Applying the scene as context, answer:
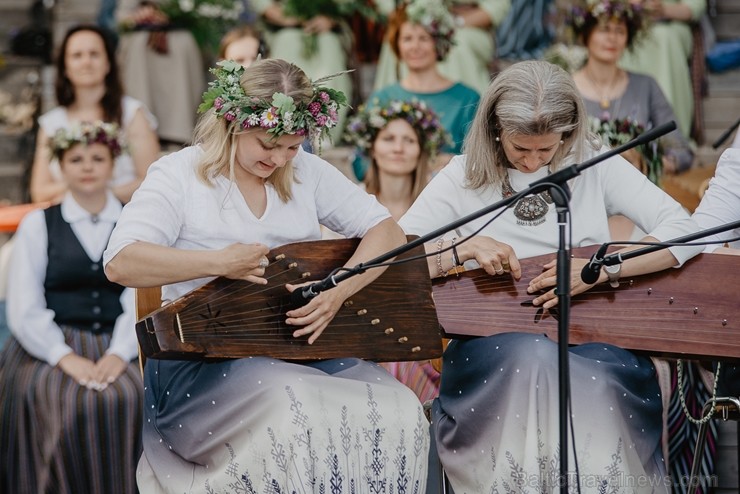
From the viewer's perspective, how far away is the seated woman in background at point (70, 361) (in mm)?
4238

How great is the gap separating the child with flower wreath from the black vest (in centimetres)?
110

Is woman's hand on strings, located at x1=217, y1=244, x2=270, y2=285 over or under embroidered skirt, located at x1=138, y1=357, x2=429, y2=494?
over

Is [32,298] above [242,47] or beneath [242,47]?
beneath

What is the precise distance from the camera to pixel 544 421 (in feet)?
Result: 11.0

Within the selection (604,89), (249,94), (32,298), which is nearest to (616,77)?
(604,89)

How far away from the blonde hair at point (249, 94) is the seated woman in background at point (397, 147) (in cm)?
182

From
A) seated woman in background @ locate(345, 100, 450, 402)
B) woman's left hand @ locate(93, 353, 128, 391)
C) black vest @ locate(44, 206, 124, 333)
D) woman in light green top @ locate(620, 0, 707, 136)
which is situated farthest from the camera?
woman in light green top @ locate(620, 0, 707, 136)

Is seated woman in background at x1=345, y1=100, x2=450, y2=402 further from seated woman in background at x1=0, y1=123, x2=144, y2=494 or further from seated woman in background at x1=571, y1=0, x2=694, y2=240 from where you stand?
seated woman in background at x1=0, y1=123, x2=144, y2=494

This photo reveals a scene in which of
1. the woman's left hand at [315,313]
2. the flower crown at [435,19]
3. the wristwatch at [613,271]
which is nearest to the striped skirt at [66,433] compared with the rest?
the woman's left hand at [315,313]

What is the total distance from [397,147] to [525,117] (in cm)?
173

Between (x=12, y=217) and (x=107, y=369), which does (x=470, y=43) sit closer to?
(x=12, y=217)

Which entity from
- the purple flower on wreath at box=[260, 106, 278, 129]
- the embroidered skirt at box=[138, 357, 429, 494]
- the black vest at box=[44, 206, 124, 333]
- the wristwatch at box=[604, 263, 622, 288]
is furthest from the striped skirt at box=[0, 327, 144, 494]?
the wristwatch at box=[604, 263, 622, 288]

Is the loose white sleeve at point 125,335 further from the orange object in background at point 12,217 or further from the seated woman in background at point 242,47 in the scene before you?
the seated woman in background at point 242,47

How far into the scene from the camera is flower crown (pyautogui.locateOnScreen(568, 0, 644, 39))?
19.3 feet
